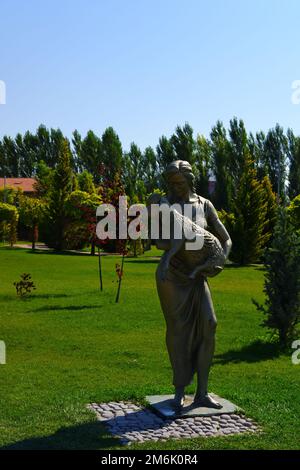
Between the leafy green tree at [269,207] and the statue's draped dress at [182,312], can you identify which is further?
the leafy green tree at [269,207]

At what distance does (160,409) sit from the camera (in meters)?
6.32

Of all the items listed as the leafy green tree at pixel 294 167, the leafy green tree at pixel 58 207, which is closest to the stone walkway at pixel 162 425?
the leafy green tree at pixel 58 207

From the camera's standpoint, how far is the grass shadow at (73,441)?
17.8 ft

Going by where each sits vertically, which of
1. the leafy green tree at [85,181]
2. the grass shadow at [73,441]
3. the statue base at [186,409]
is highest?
the leafy green tree at [85,181]

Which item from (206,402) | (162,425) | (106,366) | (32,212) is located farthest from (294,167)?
(162,425)

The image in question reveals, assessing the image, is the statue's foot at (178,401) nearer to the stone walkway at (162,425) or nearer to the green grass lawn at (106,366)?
the stone walkway at (162,425)

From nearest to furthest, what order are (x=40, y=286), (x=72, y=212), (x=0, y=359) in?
(x=0, y=359) → (x=40, y=286) → (x=72, y=212)

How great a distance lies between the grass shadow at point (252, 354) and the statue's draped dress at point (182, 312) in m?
3.76

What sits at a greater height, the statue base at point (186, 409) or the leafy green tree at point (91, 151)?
the leafy green tree at point (91, 151)

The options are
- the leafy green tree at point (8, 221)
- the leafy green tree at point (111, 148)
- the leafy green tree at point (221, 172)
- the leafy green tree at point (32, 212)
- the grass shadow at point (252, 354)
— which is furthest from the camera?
the leafy green tree at point (111, 148)

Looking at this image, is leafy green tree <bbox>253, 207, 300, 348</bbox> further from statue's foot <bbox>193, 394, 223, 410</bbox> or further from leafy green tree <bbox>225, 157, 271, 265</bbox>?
leafy green tree <bbox>225, 157, 271, 265</bbox>

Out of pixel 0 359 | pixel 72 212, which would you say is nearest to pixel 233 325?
pixel 0 359
